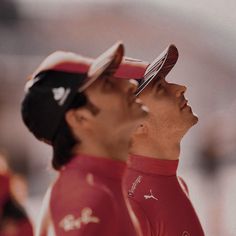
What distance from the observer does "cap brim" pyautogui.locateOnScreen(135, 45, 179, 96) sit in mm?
1768

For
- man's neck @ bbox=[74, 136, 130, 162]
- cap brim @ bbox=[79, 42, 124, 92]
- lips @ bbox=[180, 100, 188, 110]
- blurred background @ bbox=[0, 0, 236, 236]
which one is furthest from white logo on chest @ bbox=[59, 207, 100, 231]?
blurred background @ bbox=[0, 0, 236, 236]

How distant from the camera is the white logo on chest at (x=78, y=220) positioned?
4.50ft

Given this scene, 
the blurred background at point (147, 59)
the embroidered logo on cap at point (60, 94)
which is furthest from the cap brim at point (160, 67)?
the blurred background at point (147, 59)

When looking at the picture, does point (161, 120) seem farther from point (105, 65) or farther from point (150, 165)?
point (105, 65)

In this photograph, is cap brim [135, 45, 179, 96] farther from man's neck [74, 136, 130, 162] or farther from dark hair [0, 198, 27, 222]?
dark hair [0, 198, 27, 222]

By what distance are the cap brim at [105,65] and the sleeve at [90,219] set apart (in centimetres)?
23

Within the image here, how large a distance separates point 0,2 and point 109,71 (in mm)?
3524

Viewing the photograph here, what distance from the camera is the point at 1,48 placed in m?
4.32

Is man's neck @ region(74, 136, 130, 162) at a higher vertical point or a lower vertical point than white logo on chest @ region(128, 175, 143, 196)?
higher

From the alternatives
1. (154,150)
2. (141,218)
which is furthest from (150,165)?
(141,218)

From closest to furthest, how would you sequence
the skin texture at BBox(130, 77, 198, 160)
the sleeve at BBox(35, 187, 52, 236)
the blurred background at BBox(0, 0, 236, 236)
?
1. the sleeve at BBox(35, 187, 52, 236)
2. the skin texture at BBox(130, 77, 198, 160)
3. the blurred background at BBox(0, 0, 236, 236)

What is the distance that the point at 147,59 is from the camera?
432 centimetres

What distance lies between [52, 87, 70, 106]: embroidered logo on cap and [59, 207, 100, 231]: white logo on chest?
0.72 feet

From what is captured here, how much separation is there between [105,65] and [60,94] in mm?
109
